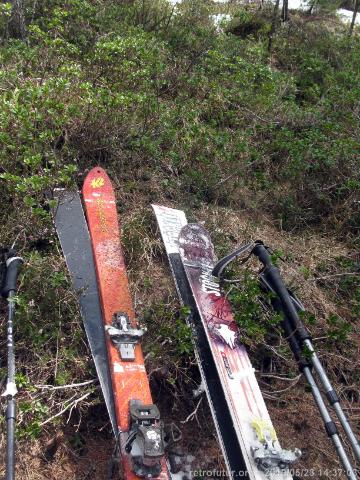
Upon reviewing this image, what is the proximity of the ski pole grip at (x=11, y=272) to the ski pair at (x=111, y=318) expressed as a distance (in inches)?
12.4

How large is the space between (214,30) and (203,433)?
15.5 ft

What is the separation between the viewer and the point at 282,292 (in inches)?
115

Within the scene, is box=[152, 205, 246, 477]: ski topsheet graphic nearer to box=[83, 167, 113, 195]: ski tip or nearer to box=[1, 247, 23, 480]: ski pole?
box=[83, 167, 113, 195]: ski tip

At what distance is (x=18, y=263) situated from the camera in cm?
283

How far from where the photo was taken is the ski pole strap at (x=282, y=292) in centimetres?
276

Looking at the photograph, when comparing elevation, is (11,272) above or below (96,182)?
below

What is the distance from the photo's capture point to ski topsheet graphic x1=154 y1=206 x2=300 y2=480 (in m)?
2.40

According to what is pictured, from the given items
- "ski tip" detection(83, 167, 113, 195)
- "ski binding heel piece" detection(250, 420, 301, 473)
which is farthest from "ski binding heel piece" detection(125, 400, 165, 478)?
"ski tip" detection(83, 167, 113, 195)

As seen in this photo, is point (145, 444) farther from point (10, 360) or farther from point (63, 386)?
point (10, 360)

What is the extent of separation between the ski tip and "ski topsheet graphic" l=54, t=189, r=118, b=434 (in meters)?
0.12

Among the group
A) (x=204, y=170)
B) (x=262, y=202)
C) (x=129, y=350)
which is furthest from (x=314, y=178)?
(x=129, y=350)

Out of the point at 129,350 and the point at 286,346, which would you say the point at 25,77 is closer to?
the point at 129,350

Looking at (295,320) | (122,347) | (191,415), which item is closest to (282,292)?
(295,320)

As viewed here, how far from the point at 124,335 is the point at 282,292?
0.93 m
